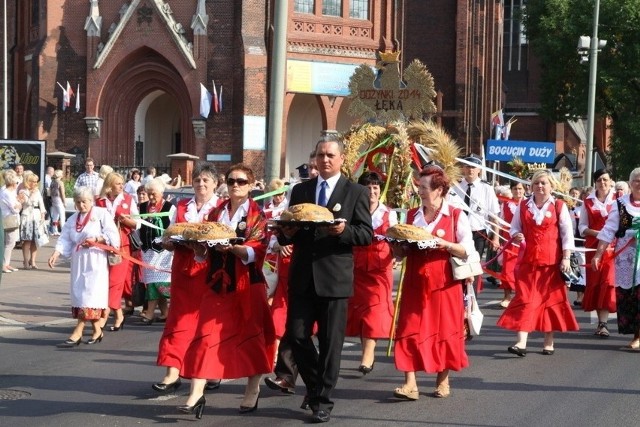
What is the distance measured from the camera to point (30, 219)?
68.1 feet

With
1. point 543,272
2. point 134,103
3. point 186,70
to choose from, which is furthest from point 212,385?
point 134,103

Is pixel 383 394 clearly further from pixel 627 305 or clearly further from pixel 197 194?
pixel 627 305

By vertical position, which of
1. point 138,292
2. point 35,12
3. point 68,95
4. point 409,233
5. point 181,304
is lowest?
point 138,292

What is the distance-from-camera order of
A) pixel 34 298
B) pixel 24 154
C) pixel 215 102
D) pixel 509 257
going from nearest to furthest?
pixel 34 298, pixel 509 257, pixel 24 154, pixel 215 102

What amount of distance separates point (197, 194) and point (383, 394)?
8.08 ft

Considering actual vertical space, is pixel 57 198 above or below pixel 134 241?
below

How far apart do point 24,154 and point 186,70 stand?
13.6 m

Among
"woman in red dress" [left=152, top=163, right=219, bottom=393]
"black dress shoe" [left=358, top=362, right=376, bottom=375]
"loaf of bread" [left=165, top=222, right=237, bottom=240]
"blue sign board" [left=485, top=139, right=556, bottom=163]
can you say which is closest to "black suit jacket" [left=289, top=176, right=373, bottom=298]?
"loaf of bread" [left=165, top=222, right=237, bottom=240]

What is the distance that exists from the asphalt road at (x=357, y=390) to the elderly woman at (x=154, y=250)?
2.38 feet

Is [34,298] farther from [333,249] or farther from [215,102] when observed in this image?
[215,102]

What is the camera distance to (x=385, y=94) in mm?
16281

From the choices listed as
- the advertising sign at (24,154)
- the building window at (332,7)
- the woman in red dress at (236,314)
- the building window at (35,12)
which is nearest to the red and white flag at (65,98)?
the building window at (35,12)

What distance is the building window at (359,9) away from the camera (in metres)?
41.4

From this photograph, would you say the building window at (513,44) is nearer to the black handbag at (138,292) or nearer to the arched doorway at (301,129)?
the arched doorway at (301,129)
